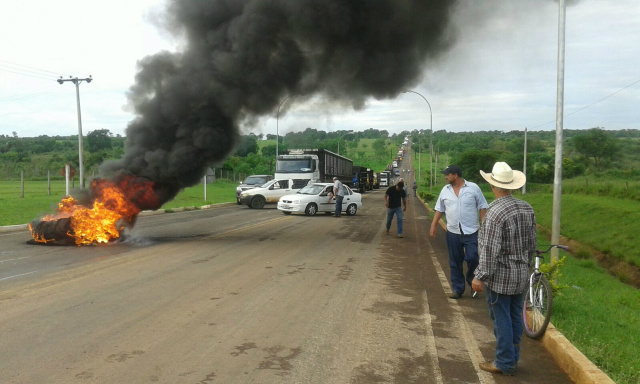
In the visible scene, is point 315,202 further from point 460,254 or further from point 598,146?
point 598,146

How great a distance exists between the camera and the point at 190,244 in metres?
12.8

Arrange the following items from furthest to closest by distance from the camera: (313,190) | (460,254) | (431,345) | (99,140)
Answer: (99,140), (313,190), (460,254), (431,345)

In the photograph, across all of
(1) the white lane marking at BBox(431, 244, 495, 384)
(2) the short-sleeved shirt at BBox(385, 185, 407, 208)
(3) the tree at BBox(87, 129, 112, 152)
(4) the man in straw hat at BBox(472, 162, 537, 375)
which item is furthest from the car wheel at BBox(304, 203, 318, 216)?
(3) the tree at BBox(87, 129, 112, 152)

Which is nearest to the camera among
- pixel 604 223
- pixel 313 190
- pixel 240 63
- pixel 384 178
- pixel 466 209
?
pixel 466 209

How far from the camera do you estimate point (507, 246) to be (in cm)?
440

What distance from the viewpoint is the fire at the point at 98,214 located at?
489 inches

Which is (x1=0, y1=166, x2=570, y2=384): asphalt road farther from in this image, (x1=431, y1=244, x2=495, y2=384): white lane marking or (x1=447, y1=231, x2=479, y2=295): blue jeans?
(x1=447, y1=231, x2=479, y2=295): blue jeans

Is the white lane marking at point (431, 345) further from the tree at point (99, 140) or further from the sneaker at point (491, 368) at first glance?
the tree at point (99, 140)

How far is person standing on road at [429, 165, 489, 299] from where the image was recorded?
23.7ft

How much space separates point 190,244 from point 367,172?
49.8 metres

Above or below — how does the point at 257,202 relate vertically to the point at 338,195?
below

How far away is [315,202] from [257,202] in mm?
5318

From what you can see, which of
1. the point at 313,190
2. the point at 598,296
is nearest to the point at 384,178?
the point at 313,190

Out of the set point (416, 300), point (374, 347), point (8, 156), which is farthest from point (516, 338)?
point (8, 156)
